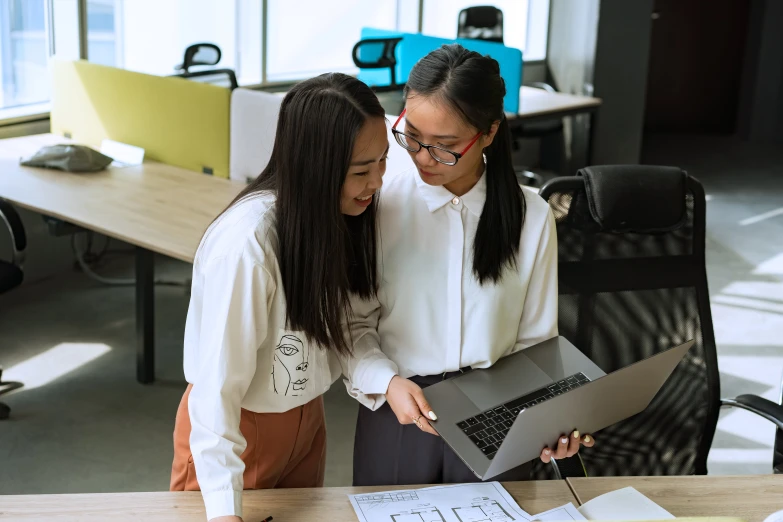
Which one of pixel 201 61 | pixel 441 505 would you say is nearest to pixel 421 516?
pixel 441 505

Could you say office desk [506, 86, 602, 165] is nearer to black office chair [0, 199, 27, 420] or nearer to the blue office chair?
the blue office chair

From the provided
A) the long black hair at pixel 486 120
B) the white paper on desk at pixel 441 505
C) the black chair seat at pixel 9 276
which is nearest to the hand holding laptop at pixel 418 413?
the white paper on desk at pixel 441 505

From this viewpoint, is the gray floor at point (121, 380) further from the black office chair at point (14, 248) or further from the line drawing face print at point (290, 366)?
the line drawing face print at point (290, 366)

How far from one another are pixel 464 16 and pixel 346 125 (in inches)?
193

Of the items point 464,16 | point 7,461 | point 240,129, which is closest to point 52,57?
point 240,129

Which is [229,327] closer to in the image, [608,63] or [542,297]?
[542,297]

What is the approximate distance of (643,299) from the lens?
195 cm

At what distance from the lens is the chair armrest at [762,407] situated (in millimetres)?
1841

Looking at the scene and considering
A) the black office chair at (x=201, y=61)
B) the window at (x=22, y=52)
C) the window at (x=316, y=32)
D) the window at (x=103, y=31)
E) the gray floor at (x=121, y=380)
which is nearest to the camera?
the gray floor at (x=121, y=380)

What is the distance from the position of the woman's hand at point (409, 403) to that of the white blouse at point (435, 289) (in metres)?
0.05

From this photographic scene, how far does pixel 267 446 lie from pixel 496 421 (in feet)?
1.24

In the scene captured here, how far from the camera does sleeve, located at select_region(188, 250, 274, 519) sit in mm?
1256

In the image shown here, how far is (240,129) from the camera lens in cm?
364

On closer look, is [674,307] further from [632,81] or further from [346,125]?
[632,81]
